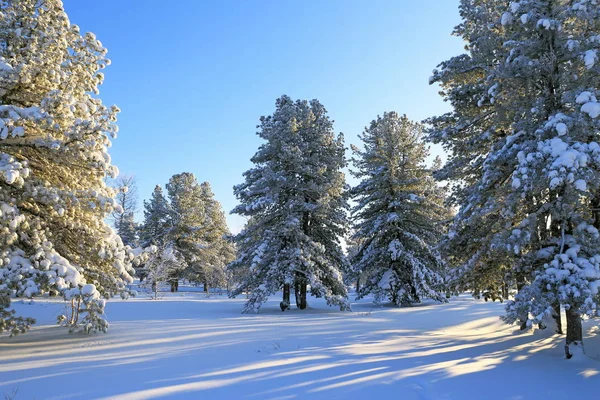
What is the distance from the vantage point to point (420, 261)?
70.1 feet

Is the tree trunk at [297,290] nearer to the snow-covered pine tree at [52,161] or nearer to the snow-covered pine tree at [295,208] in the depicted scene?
the snow-covered pine tree at [295,208]

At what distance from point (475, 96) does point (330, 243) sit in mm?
10164

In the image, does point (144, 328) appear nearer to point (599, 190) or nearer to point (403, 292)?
point (599, 190)

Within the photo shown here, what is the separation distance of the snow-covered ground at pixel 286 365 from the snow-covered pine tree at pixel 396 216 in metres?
9.97

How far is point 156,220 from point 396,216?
2681 centimetres

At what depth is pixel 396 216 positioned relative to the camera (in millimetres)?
20562

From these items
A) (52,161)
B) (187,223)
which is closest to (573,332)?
(52,161)

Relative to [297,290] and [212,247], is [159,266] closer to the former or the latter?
[212,247]

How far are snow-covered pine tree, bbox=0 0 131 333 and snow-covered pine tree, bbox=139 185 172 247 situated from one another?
2605 cm

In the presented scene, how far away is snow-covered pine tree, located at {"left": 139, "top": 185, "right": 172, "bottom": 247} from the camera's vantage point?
116ft

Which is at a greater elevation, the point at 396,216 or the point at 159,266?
the point at 396,216

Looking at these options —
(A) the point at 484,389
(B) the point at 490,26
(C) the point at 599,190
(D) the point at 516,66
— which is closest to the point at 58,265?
(A) the point at 484,389

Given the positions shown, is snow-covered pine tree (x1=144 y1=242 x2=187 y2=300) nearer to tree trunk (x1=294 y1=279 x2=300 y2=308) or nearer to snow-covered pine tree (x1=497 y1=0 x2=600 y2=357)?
tree trunk (x1=294 y1=279 x2=300 y2=308)

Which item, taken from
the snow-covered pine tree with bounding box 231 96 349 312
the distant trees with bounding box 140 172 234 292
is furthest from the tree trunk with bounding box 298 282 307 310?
the distant trees with bounding box 140 172 234 292
